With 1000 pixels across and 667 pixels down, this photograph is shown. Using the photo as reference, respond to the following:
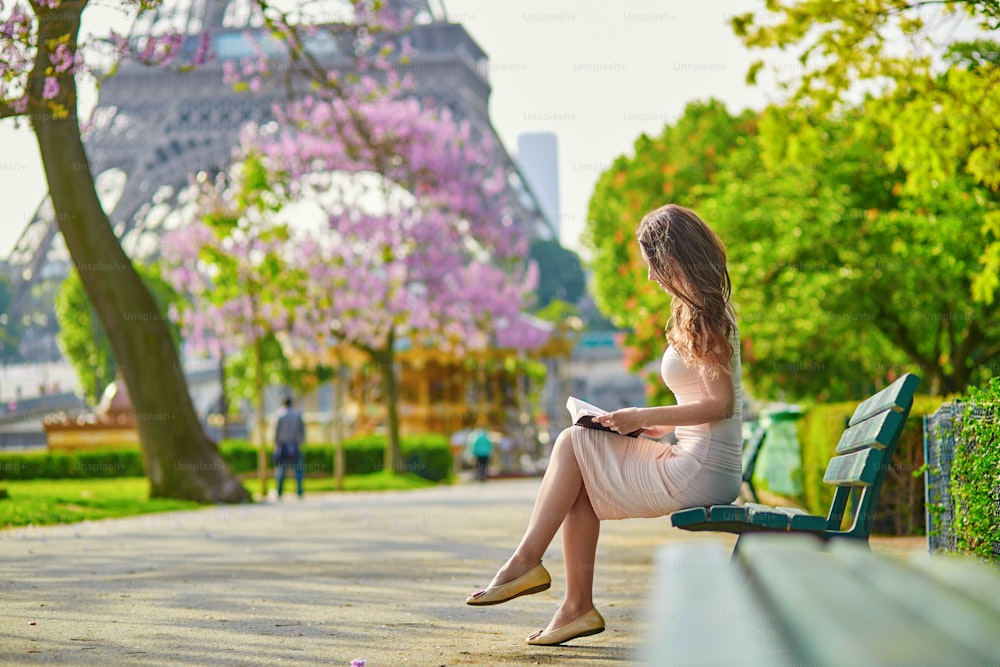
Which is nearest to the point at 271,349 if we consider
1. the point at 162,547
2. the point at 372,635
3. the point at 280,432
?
the point at 280,432

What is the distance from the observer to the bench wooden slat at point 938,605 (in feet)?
4.94

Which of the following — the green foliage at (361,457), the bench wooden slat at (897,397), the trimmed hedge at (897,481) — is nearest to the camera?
the bench wooden slat at (897,397)

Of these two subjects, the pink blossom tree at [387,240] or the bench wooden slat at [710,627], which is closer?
the bench wooden slat at [710,627]

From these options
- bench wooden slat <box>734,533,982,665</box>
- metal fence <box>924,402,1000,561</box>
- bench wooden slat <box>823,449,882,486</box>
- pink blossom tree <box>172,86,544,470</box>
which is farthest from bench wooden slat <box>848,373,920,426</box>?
pink blossom tree <box>172,86,544,470</box>

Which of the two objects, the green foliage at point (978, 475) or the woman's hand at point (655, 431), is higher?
the woman's hand at point (655, 431)

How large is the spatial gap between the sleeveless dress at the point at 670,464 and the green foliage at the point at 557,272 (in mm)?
90813

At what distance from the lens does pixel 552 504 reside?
4348 millimetres

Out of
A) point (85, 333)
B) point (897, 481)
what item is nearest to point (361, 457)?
point (897, 481)

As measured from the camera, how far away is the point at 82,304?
155 ft

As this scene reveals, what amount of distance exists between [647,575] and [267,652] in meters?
3.27

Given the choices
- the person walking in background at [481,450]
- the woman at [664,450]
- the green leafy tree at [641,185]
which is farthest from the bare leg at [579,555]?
the green leafy tree at [641,185]

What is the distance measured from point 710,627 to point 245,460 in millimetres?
27314

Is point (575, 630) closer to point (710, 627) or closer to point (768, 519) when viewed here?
point (768, 519)

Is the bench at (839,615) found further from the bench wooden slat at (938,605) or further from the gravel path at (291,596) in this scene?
the gravel path at (291,596)
